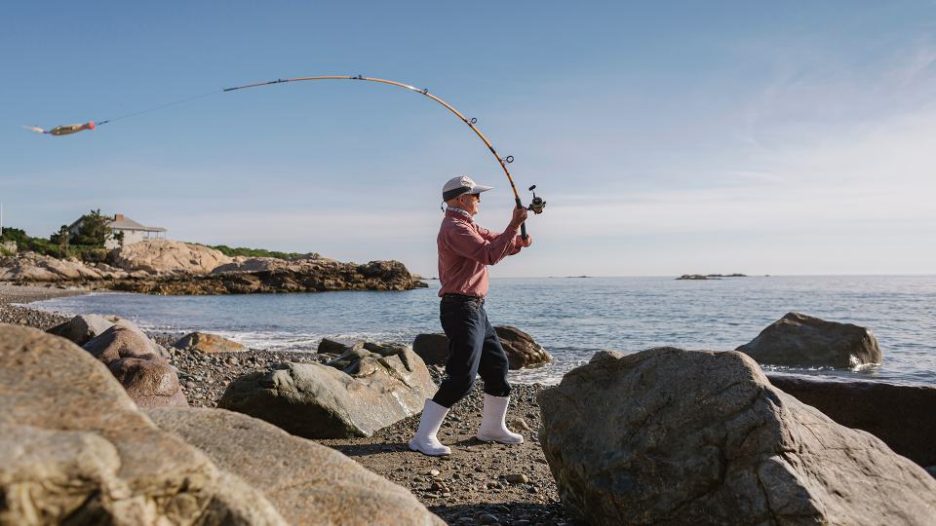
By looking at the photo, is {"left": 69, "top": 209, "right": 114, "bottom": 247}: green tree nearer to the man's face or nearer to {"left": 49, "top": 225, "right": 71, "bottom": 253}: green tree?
{"left": 49, "top": 225, "right": 71, "bottom": 253}: green tree

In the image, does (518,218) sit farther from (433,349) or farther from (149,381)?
(433,349)

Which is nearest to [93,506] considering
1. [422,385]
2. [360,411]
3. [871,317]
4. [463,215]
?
[463,215]

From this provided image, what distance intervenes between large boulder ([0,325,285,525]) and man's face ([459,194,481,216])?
14.2 ft

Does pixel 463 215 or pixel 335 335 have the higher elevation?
pixel 463 215

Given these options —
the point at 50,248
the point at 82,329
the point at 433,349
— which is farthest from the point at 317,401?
the point at 50,248

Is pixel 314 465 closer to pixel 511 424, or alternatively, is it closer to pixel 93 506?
pixel 93 506

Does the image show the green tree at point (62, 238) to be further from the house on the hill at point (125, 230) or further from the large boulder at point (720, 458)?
the large boulder at point (720, 458)

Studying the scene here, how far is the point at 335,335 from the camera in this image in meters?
25.0

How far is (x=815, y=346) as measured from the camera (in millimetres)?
15070

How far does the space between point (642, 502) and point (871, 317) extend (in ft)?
107

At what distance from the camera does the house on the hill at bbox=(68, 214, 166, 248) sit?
9556 cm

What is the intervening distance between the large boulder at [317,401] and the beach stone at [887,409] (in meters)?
4.35

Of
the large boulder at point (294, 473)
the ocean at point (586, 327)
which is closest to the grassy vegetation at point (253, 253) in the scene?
the ocean at point (586, 327)

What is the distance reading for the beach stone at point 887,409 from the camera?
656 cm
